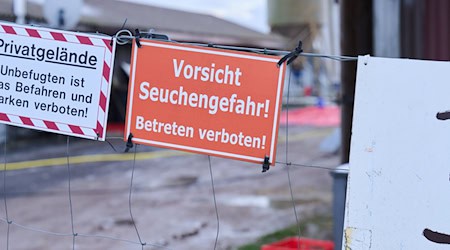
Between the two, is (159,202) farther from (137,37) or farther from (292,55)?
(292,55)

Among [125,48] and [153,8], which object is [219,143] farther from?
[153,8]

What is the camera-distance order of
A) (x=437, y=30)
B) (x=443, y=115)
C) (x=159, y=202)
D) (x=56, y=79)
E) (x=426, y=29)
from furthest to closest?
(x=159, y=202) < (x=426, y=29) < (x=437, y=30) < (x=56, y=79) < (x=443, y=115)

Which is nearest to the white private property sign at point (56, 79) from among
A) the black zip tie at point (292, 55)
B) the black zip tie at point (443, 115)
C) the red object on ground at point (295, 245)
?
the black zip tie at point (292, 55)

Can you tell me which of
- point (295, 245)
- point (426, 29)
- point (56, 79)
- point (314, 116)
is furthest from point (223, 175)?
point (314, 116)

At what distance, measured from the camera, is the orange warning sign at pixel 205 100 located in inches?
126

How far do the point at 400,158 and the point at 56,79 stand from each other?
180 cm

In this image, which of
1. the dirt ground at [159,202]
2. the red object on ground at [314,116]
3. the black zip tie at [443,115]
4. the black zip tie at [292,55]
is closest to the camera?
the black zip tie at [443,115]

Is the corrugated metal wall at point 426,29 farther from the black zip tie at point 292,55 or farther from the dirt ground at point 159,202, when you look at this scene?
the black zip tie at point 292,55

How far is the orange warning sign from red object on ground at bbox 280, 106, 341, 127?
1798cm

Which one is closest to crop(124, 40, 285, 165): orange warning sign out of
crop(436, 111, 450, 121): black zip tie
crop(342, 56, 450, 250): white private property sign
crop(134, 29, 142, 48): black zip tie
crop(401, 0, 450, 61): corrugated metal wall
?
crop(134, 29, 142, 48): black zip tie

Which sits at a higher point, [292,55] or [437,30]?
[437,30]

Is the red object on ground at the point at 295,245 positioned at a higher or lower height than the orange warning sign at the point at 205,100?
lower

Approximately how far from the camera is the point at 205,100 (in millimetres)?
3252

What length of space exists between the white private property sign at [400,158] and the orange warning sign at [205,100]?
434 mm
